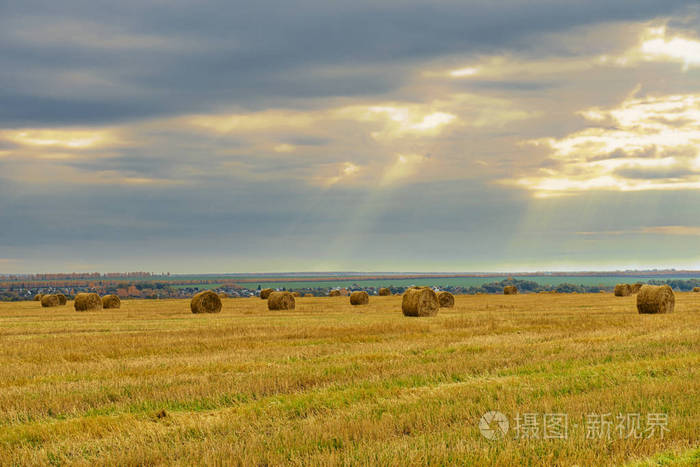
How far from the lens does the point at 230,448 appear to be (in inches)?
271

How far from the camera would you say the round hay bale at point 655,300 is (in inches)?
1182

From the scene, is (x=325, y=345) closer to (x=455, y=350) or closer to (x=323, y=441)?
(x=455, y=350)

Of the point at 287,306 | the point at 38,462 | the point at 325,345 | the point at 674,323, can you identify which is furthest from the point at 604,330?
the point at 287,306

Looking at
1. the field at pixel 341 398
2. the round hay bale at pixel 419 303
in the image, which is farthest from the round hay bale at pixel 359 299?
the field at pixel 341 398

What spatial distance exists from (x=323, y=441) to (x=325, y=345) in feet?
33.2

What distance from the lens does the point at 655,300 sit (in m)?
30.0

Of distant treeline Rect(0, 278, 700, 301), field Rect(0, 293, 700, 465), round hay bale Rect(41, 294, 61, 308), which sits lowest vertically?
distant treeline Rect(0, 278, 700, 301)

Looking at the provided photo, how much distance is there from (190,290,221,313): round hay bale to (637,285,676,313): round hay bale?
2315 cm

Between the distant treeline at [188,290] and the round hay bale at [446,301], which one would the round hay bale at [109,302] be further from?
the distant treeline at [188,290]

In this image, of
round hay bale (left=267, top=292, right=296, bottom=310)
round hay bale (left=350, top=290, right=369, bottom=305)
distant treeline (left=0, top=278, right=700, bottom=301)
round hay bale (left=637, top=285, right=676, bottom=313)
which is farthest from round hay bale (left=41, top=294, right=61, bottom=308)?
round hay bale (left=637, top=285, right=676, bottom=313)

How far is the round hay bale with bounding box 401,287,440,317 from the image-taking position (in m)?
30.9

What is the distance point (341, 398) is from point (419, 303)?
21.5m

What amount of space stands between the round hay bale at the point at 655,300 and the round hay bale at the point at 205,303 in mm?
23147

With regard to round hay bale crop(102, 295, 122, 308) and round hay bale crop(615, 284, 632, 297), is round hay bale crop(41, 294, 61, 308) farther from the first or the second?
round hay bale crop(615, 284, 632, 297)
